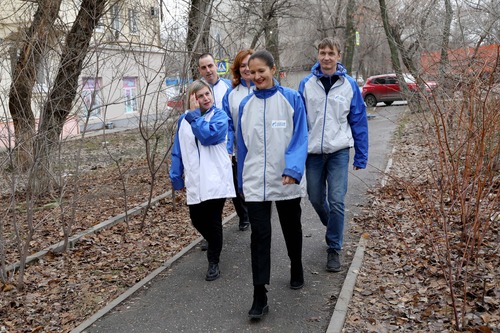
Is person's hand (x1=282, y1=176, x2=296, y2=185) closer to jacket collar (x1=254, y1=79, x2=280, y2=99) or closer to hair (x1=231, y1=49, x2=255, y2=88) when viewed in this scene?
jacket collar (x1=254, y1=79, x2=280, y2=99)

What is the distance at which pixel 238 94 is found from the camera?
5.24 m

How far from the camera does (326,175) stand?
16.1 ft

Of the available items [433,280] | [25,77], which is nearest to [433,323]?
[433,280]

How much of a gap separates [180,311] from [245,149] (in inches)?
57.5

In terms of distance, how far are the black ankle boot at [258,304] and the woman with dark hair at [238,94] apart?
53.4 inches

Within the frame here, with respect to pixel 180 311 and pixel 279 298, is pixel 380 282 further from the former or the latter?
pixel 180 311

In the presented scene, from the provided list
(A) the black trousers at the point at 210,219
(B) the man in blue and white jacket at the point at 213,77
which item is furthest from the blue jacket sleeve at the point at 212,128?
(B) the man in blue and white jacket at the point at 213,77

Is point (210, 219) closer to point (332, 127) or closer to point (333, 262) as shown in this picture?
point (333, 262)

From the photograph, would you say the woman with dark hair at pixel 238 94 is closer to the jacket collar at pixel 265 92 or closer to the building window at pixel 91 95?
the jacket collar at pixel 265 92

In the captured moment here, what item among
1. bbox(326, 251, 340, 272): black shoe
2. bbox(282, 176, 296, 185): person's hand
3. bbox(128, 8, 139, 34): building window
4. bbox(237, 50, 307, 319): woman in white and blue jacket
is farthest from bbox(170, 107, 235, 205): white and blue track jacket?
bbox(128, 8, 139, 34): building window

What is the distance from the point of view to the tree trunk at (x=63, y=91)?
558 centimetres

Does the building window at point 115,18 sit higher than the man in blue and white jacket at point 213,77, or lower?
higher

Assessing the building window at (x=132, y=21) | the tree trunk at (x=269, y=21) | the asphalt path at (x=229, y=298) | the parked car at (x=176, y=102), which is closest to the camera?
the asphalt path at (x=229, y=298)

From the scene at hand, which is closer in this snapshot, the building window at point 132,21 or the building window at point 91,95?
the building window at point 91,95
